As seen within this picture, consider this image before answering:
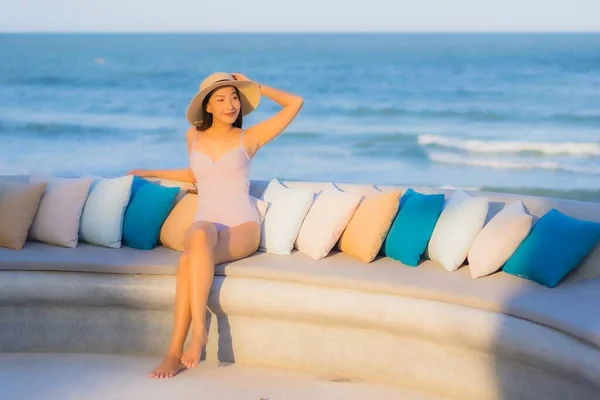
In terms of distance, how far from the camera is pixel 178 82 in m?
21.5

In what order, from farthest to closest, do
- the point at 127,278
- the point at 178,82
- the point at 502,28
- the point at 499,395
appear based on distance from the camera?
the point at 502,28 < the point at 178,82 < the point at 127,278 < the point at 499,395

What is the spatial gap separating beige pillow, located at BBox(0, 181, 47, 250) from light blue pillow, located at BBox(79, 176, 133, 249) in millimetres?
228

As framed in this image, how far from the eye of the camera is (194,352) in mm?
3371

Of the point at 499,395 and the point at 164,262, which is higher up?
the point at 164,262

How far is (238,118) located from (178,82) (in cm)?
1775

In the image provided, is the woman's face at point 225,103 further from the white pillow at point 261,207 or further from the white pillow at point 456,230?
the white pillow at point 456,230

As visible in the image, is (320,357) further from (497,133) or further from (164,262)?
(497,133)

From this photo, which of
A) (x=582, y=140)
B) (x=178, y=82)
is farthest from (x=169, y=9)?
(x=582, y=140)

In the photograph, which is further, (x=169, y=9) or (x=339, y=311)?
(x=169, y=9)

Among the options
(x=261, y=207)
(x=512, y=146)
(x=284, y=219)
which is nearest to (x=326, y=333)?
(x=284, y=219)

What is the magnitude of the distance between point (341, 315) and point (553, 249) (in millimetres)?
848

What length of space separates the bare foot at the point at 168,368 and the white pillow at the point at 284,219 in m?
0.69

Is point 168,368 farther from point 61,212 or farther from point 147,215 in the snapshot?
point 61,212

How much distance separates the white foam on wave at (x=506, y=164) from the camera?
412 inches
